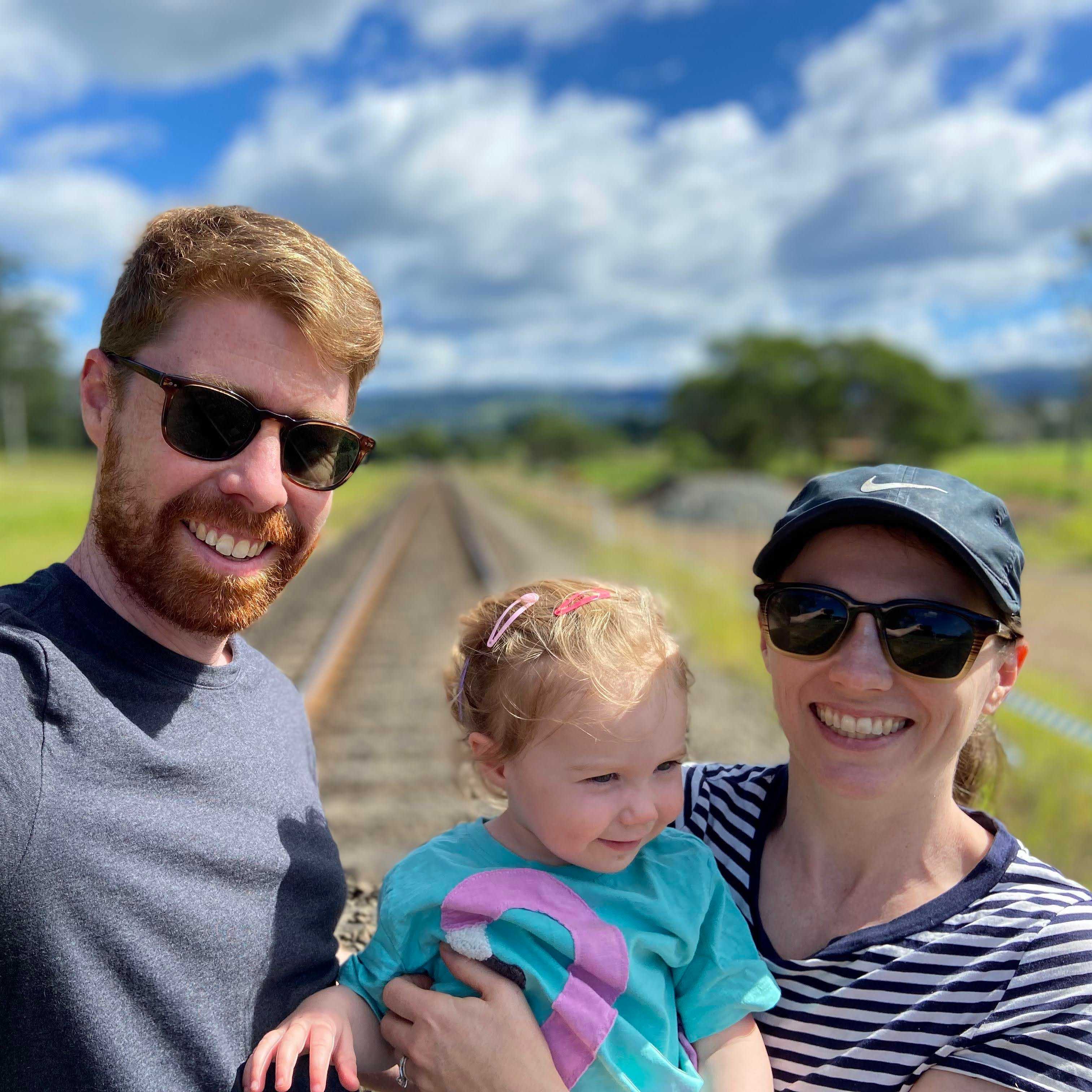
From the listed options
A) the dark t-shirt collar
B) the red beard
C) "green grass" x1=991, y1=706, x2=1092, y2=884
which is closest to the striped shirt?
the dark t-shirt collar

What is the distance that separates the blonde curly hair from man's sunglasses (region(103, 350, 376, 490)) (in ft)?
1.74

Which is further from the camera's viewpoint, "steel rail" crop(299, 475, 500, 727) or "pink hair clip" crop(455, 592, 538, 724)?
"steel rail" crop(299, 475, 500, 727)

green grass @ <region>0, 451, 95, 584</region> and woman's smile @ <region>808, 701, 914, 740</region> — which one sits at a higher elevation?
green grass @ <region>0, 451, 95, 584</region>

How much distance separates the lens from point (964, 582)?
1875 mm

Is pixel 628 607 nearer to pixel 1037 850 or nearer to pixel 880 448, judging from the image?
pixel 1037 850

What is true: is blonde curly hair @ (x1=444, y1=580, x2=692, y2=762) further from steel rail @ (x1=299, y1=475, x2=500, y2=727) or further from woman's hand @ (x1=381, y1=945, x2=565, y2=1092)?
steel rail @ (x1=299, y1=475, x2=500, y2=727)

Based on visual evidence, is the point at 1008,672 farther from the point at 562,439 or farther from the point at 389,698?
the point at 562,439

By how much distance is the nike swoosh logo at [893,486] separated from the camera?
1855 millimetres

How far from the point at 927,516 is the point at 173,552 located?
4.87ft

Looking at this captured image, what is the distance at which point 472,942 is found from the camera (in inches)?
73.8

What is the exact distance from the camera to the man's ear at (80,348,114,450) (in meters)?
2.04

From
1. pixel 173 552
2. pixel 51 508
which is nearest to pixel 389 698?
pixel 173 552

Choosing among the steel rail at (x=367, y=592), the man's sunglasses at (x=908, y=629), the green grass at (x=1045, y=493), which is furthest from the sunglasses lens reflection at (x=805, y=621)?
the green grass at (x=1045, y=493)

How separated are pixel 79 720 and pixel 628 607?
45.3 inches
